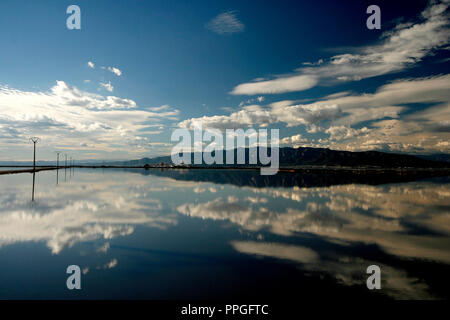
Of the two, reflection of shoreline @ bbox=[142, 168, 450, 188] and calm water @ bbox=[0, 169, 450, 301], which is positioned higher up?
reflection of shoreline @ bbox=[142, 168, 450, 188]

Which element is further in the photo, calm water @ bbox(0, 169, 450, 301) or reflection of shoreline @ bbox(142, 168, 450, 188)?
reflection of shoreline @ bbox(142, 168, 450, 188)

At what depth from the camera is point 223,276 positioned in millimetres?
10734

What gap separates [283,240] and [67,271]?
1159 cm

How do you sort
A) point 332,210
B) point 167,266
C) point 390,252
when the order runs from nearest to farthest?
point 167,266 → point 390,252 → point 332,210

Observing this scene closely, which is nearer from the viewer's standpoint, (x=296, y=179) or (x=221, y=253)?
(x=221, y=253)

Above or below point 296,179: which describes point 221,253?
below

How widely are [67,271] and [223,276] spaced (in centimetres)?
690

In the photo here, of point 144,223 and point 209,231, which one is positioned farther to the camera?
point 144,223

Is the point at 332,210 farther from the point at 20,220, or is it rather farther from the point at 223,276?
the point at 20,220

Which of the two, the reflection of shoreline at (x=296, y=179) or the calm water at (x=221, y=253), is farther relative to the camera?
the reflection of shoreline at (x=296, y=179)

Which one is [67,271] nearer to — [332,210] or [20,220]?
[20,220]

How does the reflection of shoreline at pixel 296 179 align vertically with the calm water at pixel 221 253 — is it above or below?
above
